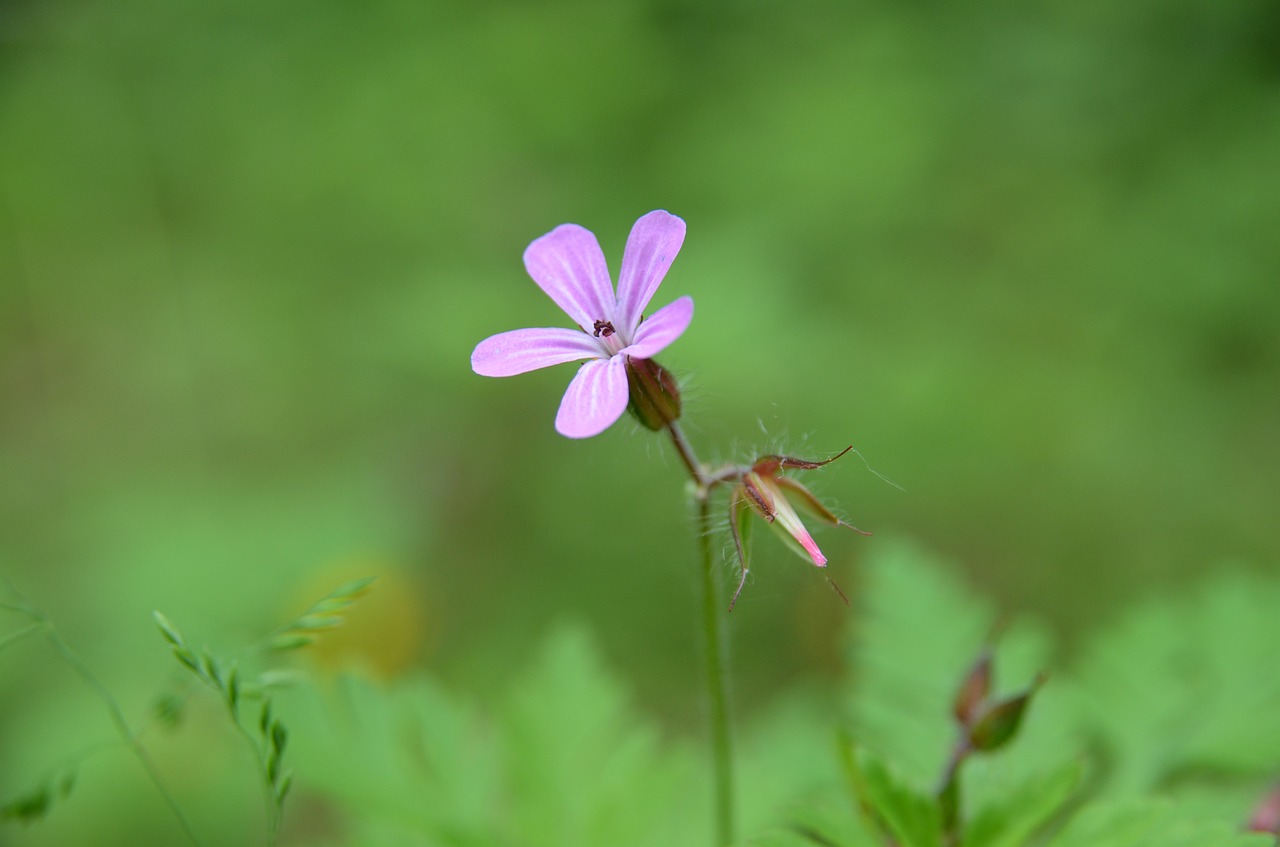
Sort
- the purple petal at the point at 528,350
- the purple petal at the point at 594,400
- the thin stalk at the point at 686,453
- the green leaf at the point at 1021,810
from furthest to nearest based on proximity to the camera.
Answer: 1. the green leaf at the point at 1021,810
2. the thin stalk at the point at 686,453
3. the purple petal at the point at 528,350
4. the purple petal at the point at 594,400

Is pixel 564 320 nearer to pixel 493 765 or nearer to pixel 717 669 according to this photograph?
pixel 493 765

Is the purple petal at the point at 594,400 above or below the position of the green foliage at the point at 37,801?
below

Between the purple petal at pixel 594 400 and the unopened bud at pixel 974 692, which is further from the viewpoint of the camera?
the unopened bud at pixel 974 692

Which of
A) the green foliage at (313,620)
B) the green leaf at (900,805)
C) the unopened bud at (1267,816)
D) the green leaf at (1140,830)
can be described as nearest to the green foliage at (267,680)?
the green foliage at (313,620)

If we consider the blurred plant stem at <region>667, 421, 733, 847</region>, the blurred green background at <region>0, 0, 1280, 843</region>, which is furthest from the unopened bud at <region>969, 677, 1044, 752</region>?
the blurred green background at <region>0, 0, 1280, 843</region>

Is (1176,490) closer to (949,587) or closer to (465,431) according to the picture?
(949,587)

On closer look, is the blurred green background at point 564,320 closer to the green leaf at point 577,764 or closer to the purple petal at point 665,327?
the green leaf at point 577,764
